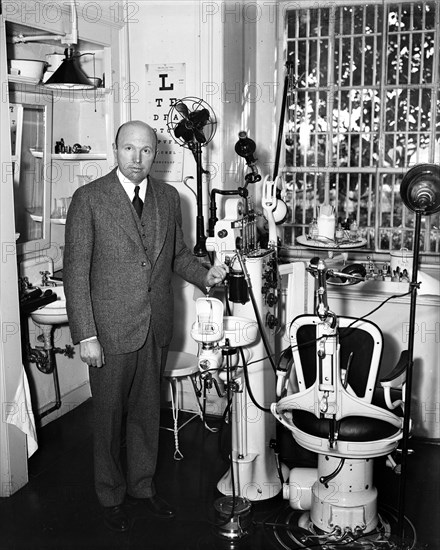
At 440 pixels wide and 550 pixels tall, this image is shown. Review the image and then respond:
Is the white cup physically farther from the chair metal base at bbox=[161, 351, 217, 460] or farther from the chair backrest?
the chair backrest

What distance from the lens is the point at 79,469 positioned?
4.06 meters

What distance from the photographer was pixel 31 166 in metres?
4.40

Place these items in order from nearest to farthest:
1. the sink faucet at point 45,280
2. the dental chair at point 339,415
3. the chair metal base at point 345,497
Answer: the dental chair at point 339,415 → the chair metal base at point 345,497 → the sink faucet at point 45,280

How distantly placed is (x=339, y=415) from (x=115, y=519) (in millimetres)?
1236

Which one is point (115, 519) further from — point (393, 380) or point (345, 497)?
point (393, 380)

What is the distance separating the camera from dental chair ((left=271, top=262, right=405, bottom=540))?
121 inches

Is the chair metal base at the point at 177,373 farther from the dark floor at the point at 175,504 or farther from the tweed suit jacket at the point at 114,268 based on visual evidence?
the tweed suit jacket at the point at 114,268

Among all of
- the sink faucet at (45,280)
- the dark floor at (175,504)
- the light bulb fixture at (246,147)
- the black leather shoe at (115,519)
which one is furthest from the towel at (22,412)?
the light bulb fixture at (246,147)

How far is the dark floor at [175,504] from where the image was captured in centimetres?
332

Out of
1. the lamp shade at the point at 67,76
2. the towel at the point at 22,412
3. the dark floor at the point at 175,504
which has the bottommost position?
the dark floor at the point at 175,504

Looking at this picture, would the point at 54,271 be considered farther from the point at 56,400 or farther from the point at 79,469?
the point at 79,469

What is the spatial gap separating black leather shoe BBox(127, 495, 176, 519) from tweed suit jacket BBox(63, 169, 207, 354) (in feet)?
2.66

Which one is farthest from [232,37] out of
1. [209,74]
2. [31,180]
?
[31,180]

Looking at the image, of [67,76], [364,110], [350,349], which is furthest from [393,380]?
[364,110]
